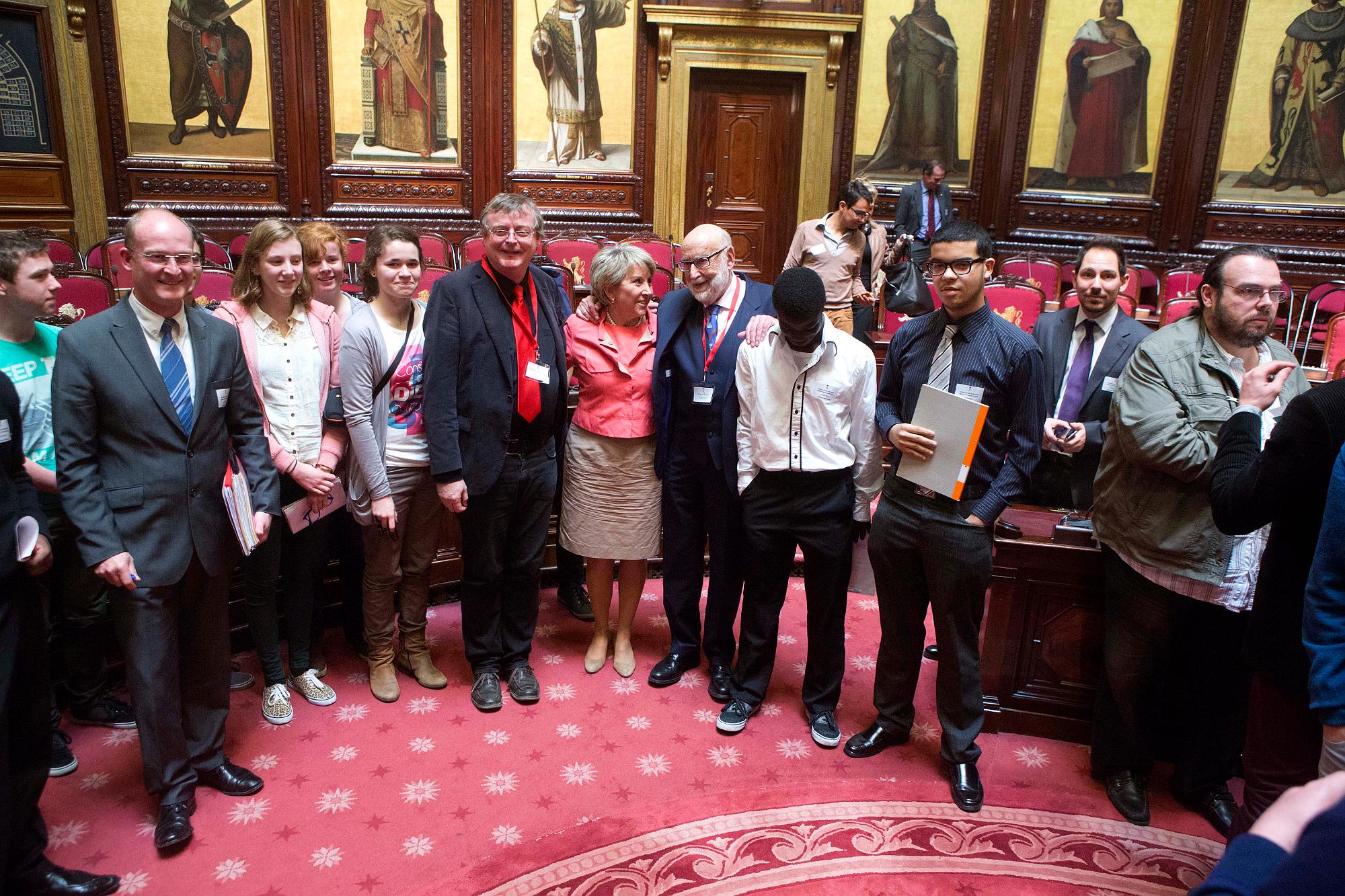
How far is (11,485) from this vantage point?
1965 mm

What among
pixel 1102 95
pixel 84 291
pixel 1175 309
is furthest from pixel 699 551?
pixel 1102 95

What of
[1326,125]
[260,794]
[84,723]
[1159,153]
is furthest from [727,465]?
[1326,125]

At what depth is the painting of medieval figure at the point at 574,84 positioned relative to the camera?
812cm

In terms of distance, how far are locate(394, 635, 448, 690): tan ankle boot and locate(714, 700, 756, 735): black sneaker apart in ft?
3.45

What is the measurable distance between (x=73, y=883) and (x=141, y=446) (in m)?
1.10

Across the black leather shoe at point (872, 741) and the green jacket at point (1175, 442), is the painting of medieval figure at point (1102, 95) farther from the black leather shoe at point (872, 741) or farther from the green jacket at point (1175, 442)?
the black leather shoe at point (872, 741)

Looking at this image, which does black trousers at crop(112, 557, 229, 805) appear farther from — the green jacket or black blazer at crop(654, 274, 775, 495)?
the green jacket

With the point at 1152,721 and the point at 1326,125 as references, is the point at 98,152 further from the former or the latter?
the point at 1326,125

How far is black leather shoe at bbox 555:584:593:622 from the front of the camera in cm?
383

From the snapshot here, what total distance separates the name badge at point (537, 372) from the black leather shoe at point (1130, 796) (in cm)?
226

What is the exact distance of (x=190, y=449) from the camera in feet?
7.64

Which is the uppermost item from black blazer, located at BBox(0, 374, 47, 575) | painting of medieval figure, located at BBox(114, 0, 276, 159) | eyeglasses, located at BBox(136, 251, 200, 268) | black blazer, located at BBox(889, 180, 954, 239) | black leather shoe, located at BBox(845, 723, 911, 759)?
painting of medieval figure, located at BBox(114, 0, 276, 159)

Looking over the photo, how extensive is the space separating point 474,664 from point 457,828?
792 mm

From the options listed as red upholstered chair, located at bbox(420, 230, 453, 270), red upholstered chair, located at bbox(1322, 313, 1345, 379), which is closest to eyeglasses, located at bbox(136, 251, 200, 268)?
red upholstered chair, located at bbox(420, 230, 453, 270)
